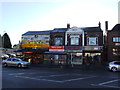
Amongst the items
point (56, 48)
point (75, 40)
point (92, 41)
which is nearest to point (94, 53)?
point (92, 41)

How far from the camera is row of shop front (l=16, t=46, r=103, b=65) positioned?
2870 cm

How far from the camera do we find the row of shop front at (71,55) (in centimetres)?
2870

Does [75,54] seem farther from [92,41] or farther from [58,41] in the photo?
[58,41]

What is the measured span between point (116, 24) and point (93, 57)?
9686 millimetres

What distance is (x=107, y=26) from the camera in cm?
3419

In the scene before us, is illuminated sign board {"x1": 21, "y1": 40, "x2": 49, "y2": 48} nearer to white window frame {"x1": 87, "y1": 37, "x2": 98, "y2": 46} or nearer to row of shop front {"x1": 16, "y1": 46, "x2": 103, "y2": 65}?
row of shop front {"x1": 16, "y1": 46, "x2": 103, "y2": 65}

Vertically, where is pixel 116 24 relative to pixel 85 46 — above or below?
above

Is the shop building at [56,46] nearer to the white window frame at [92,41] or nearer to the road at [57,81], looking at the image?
the white window frame at [92,41]

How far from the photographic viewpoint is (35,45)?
3312cm

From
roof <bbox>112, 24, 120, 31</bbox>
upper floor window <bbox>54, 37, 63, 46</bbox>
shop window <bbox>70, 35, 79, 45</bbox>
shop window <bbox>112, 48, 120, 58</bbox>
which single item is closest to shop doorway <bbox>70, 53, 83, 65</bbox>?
shop window <bbox>70, 35, 79, 45</bbox>

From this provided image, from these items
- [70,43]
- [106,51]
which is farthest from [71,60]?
[106,51]

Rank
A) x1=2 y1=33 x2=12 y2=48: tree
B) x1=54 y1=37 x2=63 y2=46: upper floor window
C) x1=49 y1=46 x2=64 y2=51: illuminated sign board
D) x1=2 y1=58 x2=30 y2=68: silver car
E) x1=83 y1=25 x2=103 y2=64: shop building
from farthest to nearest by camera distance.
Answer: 1. x1=2 y1=33 x2=12 y2=48: tree
2. x1=54 y1=37 x2=63 y2=46: upper floor window
3. x1=49 y1=46 x2=64 y2=51: illuminated sign board
4. x1=83 y1=25 x2=103 y2=64: shop building
5. x1=2 y1=58 x2=30 y2=68: silver car

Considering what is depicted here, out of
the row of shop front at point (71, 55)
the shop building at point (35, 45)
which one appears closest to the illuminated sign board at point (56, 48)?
the row of shop front at point (71, 55)

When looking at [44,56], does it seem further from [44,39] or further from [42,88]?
[42,88]
